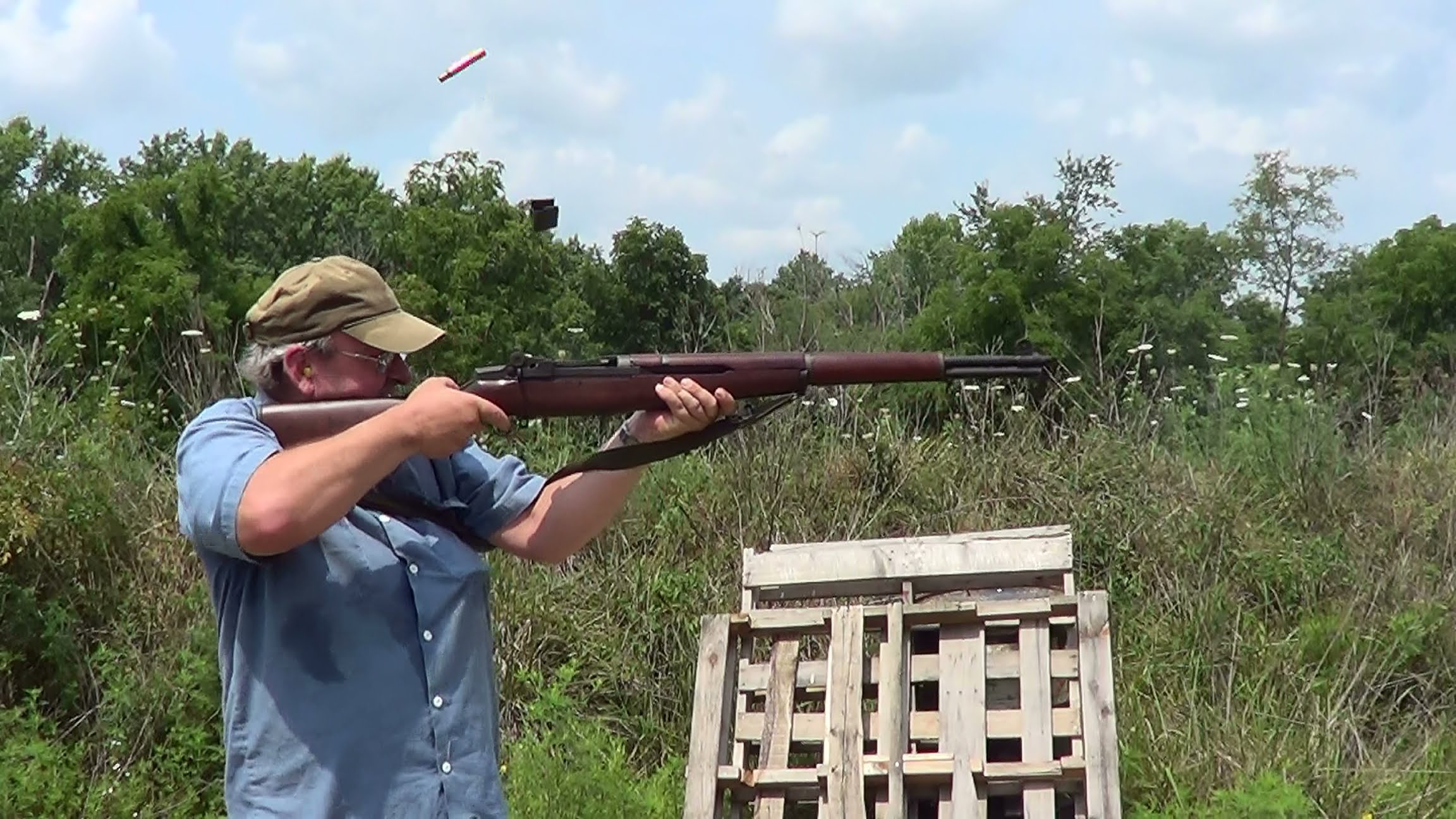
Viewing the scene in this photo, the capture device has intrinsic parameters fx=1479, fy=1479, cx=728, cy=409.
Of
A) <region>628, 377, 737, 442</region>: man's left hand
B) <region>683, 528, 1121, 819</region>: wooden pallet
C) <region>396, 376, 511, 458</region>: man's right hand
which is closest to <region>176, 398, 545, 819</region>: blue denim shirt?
<region>396, 376, 511, 458</region>: man's right hand

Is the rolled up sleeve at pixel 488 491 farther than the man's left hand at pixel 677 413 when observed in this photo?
No

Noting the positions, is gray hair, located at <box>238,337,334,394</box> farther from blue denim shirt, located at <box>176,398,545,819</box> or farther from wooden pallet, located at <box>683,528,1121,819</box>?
wooden pallet, located at <box>683,528,1121,819</box>

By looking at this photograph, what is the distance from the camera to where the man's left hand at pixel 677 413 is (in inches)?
119

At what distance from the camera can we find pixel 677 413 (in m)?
3.02

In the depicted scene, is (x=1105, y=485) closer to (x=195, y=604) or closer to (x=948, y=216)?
(x=195, y=604)

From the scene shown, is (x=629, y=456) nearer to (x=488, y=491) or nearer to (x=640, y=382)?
(x=640, y=382)

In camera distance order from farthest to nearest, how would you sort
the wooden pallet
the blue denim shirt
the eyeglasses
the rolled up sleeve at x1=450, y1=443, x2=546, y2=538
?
the wooden pallet, the rolled up sleeve at x1=450, y1=443, x2=546, y2=538, the eyeglasses, the blue denim shirt

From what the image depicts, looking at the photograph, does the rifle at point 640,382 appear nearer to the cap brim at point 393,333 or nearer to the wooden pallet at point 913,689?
the cap brim at point 393,333

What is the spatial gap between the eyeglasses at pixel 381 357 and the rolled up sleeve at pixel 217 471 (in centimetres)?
22

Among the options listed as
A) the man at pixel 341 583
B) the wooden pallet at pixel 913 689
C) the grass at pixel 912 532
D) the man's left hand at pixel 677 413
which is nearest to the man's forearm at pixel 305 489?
the man at pixel 341 583

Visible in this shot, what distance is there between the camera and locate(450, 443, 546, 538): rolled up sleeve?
2857mm

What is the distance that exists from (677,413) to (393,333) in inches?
25.6

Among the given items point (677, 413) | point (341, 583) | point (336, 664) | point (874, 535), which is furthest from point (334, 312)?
point (874, 535)

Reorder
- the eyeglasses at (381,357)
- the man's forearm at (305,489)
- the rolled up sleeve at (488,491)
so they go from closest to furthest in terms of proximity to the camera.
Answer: the man's forearm at (305,489) → the eyeglasses at (381,357) → the rolled up sleeve at (488,491)
